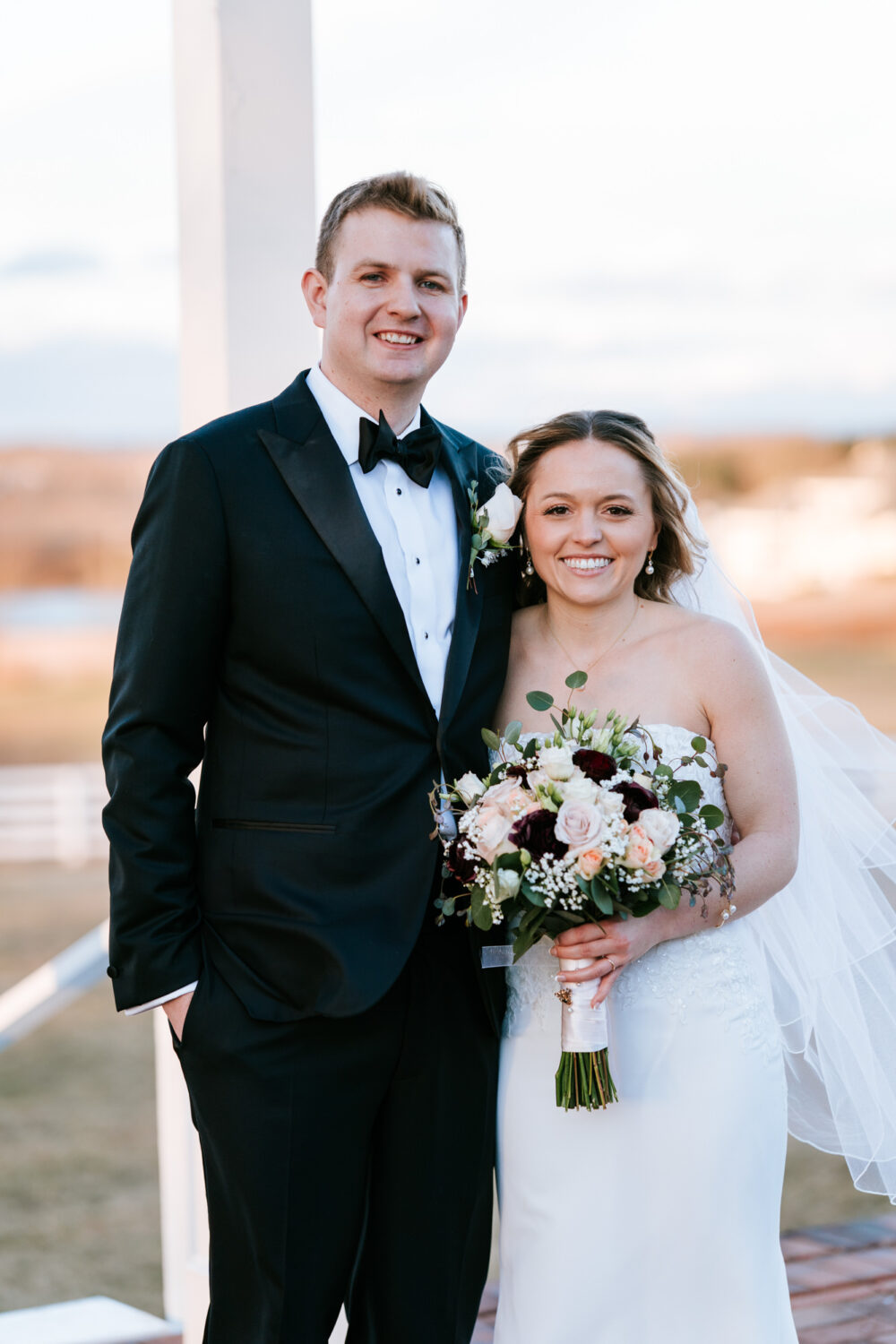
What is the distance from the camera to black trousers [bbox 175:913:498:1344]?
103 inches

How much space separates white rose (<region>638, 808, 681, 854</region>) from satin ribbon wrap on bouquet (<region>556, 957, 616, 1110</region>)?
342 millimetres

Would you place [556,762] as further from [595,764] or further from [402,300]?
[402,300]

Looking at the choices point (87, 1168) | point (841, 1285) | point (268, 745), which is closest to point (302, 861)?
point (268, 745)

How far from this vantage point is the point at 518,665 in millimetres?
3031

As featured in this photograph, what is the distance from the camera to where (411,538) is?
2812mm

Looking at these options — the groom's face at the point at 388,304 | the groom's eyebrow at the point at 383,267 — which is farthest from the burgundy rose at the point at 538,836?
the groom's eyebrow at the point at 383,267

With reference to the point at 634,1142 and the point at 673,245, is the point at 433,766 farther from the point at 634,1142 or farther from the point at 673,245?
the point at 673,245

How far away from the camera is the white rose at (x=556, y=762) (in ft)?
8.21

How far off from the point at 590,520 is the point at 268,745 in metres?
0.82

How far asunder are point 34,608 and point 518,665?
20.2 meters

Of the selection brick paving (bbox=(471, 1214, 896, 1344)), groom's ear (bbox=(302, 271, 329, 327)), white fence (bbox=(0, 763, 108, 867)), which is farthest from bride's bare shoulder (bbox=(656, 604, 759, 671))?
white fence (bbox=(0, 763, 108, 867))

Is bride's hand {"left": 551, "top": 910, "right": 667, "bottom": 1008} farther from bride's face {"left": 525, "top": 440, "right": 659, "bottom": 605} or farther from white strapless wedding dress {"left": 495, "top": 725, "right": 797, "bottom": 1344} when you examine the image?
bride's face {"left": 525, "top": 440, "right": 659, "bottom": 605}

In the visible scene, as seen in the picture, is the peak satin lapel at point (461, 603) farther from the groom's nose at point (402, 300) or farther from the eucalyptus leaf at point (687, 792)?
the eucalyptus leaf at point (687, 792)

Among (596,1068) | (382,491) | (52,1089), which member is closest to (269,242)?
(382,491)
